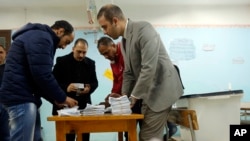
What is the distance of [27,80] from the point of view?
1787 mm

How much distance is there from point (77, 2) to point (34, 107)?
3166 millimetres

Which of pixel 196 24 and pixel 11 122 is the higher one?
pixel 196 24

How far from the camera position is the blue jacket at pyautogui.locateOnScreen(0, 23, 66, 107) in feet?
5.70

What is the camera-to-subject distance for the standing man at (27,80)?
1.73 meters

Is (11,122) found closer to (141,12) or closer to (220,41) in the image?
(141,12)

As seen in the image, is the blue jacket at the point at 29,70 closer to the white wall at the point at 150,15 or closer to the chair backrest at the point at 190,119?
the chair backrest at the point at 190,119

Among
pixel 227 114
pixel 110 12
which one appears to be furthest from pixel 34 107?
pixel 227 114

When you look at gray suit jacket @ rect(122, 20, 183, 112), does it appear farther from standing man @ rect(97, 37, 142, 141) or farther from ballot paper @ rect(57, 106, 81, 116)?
standing man @ rect(97, 37, 142, 141)

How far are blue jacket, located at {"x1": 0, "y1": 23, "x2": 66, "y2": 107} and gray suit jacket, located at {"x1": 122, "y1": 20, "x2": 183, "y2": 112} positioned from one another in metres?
0.50

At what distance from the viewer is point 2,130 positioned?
115 cm

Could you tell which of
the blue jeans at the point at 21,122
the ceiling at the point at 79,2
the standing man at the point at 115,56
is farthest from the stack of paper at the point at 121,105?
the ceiling at the point at 79,2

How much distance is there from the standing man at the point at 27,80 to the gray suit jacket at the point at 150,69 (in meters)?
0.50

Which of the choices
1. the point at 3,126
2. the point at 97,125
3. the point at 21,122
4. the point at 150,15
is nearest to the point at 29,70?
the point at 21,122

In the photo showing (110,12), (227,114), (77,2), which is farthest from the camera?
(77,2)
